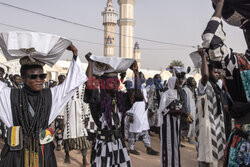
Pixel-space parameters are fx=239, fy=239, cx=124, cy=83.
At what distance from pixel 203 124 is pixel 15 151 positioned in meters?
3.36

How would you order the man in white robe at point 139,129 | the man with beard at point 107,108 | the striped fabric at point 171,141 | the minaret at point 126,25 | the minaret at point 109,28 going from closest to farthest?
the man with beard at point 107,108 → the striped fabric at point 171,141 → the man in white robe at point 139,129 → the minaret at point 126,25 → the minaret at point 109,28

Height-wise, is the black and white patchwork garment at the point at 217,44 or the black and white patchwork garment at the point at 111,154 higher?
the black and white patchwork garment at the point at 217,44

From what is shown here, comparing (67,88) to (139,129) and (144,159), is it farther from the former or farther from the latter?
(139,129)

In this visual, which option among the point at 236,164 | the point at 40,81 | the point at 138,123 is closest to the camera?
the point at 236,164

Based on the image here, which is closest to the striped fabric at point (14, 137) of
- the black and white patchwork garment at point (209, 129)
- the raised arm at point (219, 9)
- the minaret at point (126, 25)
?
the raised arm at point (219, 9)

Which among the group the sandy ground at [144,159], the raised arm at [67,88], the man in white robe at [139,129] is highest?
the raised arm at [67,88]

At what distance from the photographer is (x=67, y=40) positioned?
2377 millimetres

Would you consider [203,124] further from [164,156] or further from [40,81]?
[40,81]

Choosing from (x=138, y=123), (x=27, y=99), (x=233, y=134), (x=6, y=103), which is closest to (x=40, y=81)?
(x=27, y=99)

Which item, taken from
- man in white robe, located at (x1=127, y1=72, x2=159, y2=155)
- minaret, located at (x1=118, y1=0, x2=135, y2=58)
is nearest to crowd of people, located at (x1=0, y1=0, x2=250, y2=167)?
man in white robe, located at (x1=127, y1=72, x2=159, y2=155)

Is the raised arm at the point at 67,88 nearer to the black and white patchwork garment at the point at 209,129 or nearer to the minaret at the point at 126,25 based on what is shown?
the black and white patchwork garment at the point at 209,129

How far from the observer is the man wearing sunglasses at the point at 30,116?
2250mm

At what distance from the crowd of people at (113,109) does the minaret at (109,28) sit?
3139 cm

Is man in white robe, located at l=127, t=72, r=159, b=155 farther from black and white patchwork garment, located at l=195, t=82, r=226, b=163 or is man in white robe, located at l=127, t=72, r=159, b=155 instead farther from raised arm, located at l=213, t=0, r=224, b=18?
raised arm, located at l=213, t=0, r=224, b=18
